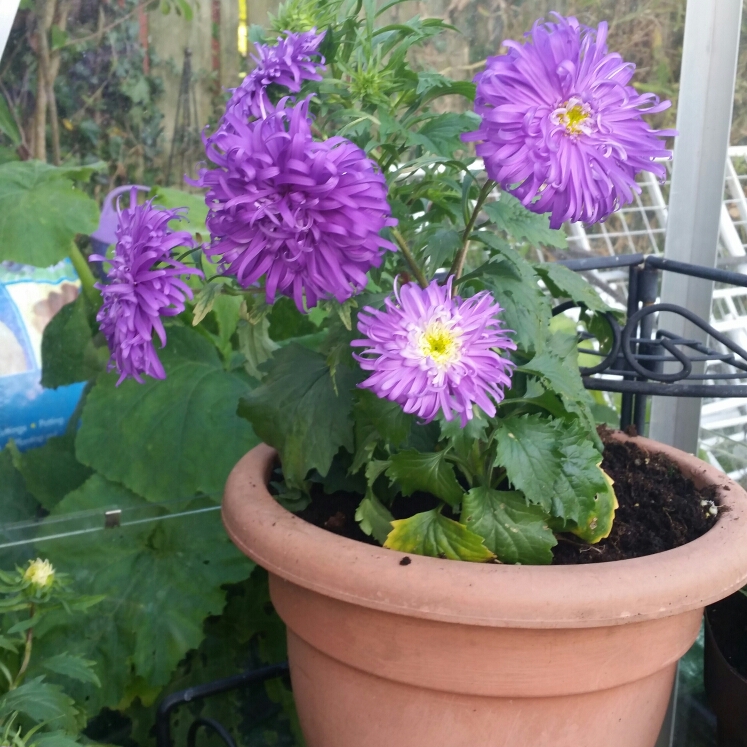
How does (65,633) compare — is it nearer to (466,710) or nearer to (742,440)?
(466,710)

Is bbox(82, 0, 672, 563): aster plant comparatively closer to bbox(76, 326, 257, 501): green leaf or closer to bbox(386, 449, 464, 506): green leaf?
bbox(386, 449, 464, 506): green leaf

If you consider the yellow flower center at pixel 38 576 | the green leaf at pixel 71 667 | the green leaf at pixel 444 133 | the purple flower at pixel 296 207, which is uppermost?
the green leaf at pixel 444 133

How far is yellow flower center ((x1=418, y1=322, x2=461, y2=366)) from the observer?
0.55m

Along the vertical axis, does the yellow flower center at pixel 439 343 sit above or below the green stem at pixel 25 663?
above

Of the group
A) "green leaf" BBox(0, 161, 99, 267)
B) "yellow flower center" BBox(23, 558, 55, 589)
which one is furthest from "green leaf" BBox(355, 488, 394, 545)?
"green leaf" BBox(0, 161, 99, 267)

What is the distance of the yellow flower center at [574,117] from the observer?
0.54 meters

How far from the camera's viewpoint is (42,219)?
109 cm

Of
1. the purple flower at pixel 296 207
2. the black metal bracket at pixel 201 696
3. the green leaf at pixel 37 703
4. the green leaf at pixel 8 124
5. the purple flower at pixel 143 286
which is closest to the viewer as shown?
the purple flower at pixel 296 207

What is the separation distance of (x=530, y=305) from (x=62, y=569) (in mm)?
733

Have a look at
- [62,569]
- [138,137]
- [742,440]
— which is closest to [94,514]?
[62,569]

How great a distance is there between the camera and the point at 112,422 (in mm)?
1092

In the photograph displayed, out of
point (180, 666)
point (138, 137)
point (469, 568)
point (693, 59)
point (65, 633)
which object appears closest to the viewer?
point (469, 568)

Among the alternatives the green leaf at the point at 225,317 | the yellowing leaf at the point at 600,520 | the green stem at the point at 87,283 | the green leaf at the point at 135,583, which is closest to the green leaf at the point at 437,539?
the yellowing leaf at the point at 600,520

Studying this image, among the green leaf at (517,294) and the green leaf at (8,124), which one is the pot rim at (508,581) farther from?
the green leaf at (8,124)
